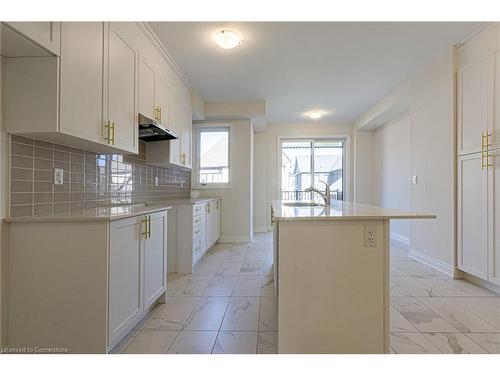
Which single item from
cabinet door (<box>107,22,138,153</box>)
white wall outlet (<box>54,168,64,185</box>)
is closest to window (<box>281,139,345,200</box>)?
cabinet door (<box>107,22,138,153</box>)

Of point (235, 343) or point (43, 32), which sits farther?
point (235, 343)

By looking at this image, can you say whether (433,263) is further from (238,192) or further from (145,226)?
(145,226)

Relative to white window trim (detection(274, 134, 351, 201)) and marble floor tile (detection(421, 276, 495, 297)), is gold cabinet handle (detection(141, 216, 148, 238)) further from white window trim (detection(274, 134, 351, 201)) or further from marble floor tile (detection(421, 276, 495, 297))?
white window trim (detection(274, 134, 351, 201))

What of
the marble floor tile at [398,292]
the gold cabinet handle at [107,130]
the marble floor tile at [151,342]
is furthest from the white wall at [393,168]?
the gold cabinet handle at [107,130]

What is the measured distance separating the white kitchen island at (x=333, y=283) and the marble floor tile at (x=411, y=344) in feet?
1.11

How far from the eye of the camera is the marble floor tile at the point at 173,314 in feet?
6.47

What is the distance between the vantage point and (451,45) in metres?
2.96

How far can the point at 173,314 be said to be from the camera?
2.16 m

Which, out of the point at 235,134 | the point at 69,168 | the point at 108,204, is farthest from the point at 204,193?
the point at 69,168

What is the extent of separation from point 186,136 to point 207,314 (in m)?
2.63

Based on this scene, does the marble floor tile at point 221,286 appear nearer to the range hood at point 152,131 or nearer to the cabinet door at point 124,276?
the cabinet door at point 124,276

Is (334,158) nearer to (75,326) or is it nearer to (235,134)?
(235,134)

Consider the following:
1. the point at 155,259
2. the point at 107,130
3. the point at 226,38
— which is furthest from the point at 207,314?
the point at 226,38

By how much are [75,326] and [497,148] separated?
3552mm
